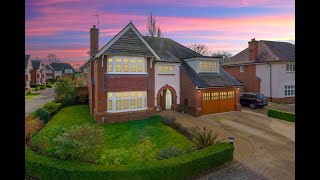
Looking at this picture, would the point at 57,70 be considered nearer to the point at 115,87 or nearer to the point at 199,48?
the point at 199,48

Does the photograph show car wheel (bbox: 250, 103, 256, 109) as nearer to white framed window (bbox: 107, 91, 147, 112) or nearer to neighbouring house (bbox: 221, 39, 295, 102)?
neighbouring house (bbox: 221, 39, 295, 102)

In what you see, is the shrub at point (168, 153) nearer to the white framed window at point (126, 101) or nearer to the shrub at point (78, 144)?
the shrub at point (78, 144)

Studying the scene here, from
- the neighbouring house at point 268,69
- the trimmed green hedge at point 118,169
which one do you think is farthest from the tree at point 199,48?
the trimmed green hedge at point 118,169

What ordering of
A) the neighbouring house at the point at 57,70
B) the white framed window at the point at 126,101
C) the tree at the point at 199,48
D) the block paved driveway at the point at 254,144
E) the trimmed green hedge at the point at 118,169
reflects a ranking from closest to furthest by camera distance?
the trimmed green hedge at the point at 118,169
the block paved driveway at the point at 254,144
the white framed window at the point at 126,101
the tree at the point at 199,48
the neighbouring house at the point at 57,70

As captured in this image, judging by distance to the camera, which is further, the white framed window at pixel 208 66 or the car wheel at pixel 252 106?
the car wheel at pixel 252 106

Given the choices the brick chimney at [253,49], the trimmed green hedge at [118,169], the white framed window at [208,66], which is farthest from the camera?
the brick chimney at [253,49]

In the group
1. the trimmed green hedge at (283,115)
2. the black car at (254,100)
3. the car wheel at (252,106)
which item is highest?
the black car at (254,100)

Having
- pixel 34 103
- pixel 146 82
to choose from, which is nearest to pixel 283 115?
pixel 146 82

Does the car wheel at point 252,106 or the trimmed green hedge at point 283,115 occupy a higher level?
the car wheel at point 252,106

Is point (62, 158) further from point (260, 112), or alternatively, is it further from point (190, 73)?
point (260, 112)

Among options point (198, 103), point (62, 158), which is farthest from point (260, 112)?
point (62, 158)

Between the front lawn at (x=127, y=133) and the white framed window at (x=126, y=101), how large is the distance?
1.31 metres

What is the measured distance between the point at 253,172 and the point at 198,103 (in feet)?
38.0

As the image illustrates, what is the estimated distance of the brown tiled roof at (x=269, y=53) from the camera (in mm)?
28703
